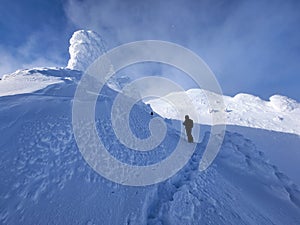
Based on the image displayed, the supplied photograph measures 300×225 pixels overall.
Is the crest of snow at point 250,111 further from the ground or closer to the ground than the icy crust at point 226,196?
further from the ground

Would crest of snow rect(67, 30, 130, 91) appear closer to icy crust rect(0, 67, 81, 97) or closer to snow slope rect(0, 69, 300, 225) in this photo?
icy crust rect(0, 67, 81, 97)

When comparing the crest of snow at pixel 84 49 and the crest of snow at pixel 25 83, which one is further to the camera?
the crest of snow at pixel 84 49

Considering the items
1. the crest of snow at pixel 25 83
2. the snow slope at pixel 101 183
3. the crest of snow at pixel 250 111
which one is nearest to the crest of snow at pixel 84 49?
the crest of snow at pixel 250 111

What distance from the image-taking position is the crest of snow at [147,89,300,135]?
136ft

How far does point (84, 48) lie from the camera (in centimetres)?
6981

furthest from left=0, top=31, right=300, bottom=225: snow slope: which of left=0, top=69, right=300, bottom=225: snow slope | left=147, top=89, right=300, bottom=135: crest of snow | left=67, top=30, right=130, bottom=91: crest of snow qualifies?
left=67, top=30, right=130, bottom=91: crest of snow

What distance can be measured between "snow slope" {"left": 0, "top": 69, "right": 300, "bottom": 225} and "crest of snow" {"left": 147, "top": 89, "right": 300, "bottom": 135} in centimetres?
2833

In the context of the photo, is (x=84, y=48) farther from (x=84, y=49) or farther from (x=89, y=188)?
(x=89, y=188)

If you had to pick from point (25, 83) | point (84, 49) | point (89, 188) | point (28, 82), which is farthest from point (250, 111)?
point (84, 49)

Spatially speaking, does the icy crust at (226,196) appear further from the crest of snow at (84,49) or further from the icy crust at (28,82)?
the crest of snow at (84,49)

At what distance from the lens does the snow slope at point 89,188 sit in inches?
177

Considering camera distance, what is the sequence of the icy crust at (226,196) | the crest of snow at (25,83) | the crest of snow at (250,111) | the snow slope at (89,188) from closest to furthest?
1. the snow slope at (89,188)
2. the icy crust at (226,196)
3. the crest of snow at (25,83)
4. the crest of snow at (250,111)

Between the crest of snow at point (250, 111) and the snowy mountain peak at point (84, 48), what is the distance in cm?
3055

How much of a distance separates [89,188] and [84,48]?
7333 centimetres
